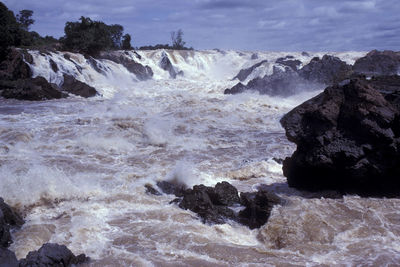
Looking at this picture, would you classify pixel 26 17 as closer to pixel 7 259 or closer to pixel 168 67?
pixel 168 67

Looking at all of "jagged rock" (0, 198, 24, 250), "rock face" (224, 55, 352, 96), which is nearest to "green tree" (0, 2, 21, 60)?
"rock face" (224, 55, 352, 96)

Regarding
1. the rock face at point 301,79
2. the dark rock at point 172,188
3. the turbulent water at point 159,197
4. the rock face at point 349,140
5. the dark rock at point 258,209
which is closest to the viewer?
the turbulent water at point 159,197

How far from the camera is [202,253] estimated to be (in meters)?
4.71

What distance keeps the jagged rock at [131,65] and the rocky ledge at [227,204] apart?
25297 millimetres

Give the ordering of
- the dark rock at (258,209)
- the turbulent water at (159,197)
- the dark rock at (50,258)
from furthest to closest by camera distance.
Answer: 1. the dark rock at (258,209)
2. the turbulent water at (159,197)
3. the dark rock at (50,258)

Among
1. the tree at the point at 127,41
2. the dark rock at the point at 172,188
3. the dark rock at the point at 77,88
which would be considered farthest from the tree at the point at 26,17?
→ the dark rock at the point at 172,188

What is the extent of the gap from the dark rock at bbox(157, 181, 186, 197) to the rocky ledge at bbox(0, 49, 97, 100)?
12849 mm

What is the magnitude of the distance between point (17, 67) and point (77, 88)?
3.55 m

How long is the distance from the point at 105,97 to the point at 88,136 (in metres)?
10.5

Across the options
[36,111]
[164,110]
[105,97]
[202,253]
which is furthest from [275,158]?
[105,97]

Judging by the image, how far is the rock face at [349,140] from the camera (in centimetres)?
630

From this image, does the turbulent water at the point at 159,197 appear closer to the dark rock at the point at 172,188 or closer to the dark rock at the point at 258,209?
the dark rock at the point at 258,209

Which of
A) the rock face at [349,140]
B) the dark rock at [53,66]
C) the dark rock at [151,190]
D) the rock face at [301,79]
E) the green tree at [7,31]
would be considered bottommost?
the dark rock at [151,190]

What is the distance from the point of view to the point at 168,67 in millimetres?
35656
